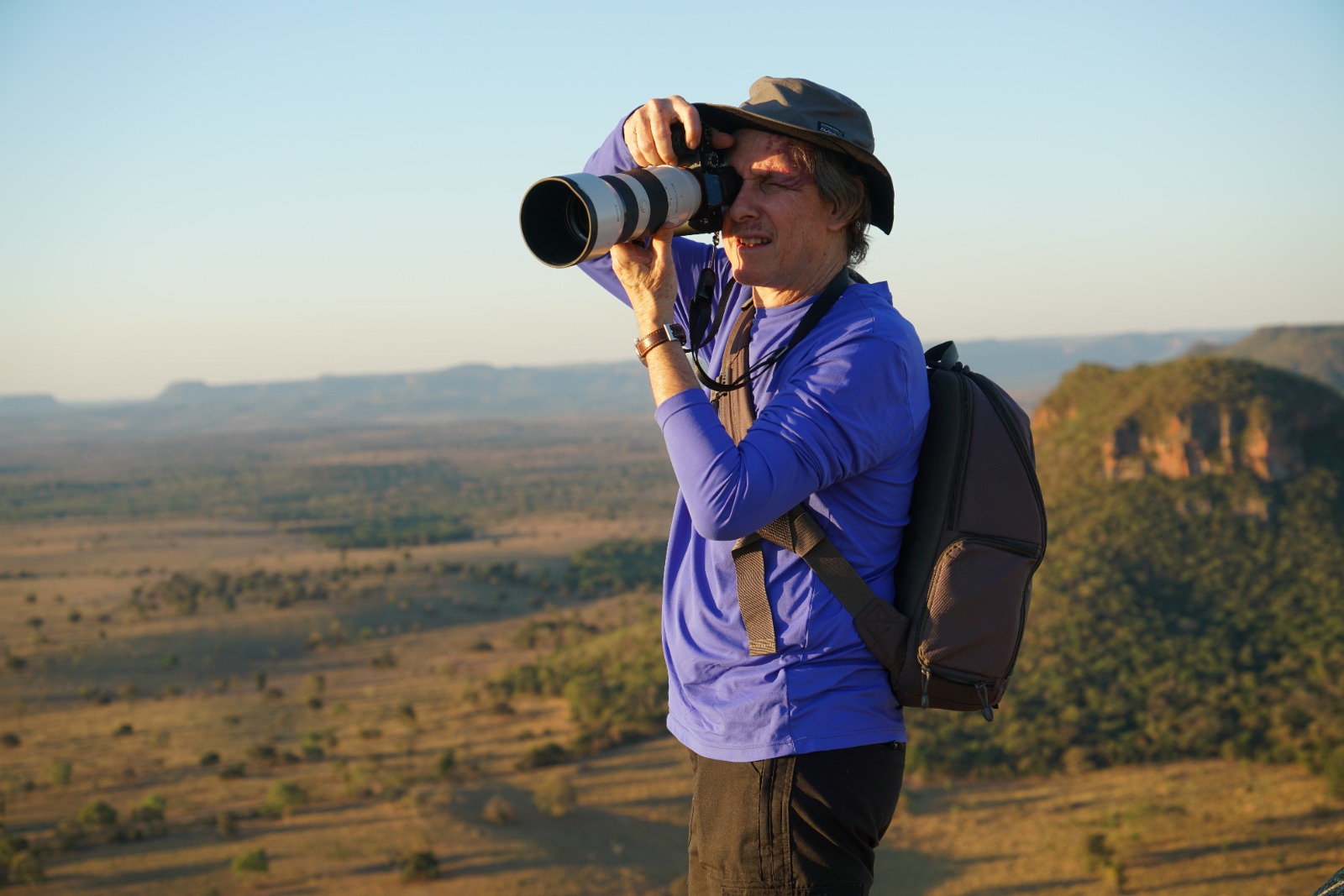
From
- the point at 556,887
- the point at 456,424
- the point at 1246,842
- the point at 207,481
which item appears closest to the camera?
the point at 556,887

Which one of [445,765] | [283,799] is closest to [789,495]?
[283,799]

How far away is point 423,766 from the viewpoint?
18.9 m

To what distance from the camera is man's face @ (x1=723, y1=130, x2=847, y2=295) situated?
2174 mm

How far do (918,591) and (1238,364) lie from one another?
90.4 feet

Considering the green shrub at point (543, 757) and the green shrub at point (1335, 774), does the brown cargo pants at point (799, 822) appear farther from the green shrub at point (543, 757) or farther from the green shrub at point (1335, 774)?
the green shrub at point (543, 757)

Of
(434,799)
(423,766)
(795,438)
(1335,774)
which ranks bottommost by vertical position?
(1335,774)

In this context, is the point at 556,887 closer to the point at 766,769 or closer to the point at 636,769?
the point at 636,769

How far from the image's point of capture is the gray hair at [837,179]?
7.03 feet

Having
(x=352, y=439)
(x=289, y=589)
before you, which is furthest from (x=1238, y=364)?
(x=352, y=439)

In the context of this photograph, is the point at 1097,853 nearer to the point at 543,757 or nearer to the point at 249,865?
the point at 543,757

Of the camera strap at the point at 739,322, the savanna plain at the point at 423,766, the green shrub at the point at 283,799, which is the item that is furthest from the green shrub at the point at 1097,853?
the camera strap at the point at 739,322

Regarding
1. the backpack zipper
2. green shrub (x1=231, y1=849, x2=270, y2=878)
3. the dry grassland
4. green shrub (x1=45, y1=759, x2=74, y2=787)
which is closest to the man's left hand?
the backpack zipper

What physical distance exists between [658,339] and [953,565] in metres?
0.69

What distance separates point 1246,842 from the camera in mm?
14984
